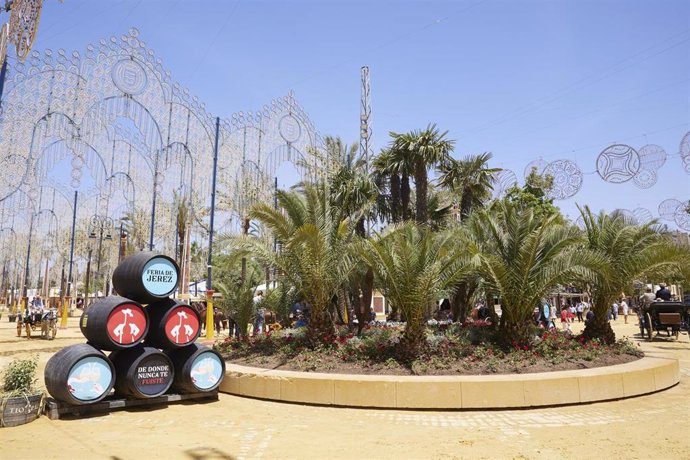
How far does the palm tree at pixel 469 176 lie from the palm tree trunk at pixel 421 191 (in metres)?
1.45

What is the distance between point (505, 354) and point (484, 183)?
1660 centimetres

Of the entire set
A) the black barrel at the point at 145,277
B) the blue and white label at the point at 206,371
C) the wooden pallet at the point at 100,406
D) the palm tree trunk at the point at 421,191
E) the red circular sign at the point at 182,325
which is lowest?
the wooden pallet at the point at 100,406

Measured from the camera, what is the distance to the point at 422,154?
2308 cm

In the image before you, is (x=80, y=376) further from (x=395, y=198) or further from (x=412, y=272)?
(x=395, y=198)

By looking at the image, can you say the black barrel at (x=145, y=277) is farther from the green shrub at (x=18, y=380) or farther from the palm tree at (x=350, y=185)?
the palm tree at (x=350, y=185)

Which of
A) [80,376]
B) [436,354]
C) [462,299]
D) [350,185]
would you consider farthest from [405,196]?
[80,376]

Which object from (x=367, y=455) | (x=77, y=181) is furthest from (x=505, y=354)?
(x=77, y=181)

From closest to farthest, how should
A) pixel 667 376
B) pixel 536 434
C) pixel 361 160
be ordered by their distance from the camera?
1. pixel 536 434
2. pixel 667 376
3. pixel 361 160

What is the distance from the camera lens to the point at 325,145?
27062 millimetres

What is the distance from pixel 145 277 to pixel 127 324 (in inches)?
32.2

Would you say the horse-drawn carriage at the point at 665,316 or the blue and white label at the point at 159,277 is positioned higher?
the blue and white label at the point at 159,277

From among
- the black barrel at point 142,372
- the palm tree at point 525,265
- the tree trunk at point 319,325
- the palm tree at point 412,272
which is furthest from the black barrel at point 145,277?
the palm tree at point 525,265

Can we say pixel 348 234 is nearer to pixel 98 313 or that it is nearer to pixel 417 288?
pixel 417 288

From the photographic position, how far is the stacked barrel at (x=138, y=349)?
7082mm
